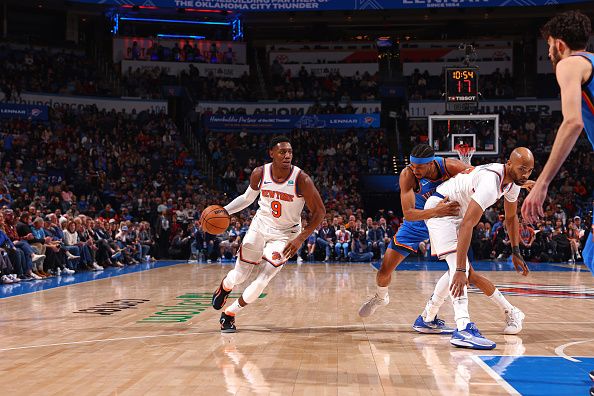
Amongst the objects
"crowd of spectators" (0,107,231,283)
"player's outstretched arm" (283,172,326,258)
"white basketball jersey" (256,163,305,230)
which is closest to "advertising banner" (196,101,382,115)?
"crowd of spectators" (0,107,231,283)

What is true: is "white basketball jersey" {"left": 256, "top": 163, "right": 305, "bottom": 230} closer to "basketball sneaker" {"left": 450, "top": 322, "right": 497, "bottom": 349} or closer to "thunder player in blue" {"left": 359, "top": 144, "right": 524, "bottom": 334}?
"thunder player in blue" {"left": 359, "top": 144, "right": 524, "bottom": 334}

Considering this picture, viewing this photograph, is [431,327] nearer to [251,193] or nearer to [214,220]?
[251,193]

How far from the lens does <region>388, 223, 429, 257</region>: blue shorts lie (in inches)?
281

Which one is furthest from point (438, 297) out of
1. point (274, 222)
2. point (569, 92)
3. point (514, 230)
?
point (569, 92)

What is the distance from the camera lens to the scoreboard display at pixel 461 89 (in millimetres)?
20391

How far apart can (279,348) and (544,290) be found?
6980mm

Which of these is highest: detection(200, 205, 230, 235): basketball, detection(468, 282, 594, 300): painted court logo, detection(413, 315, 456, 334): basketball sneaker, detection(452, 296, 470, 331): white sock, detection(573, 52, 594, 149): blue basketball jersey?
detection(573, 52, 594, 149): blue basketball jersey

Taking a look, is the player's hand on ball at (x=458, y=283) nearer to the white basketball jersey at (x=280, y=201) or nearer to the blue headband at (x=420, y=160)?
the blue headband at (x=420, y=160)

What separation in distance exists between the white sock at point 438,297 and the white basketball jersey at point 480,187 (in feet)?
2.36

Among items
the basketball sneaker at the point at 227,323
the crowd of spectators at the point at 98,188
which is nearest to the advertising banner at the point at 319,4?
the crowd of spectators at the point at 98,188

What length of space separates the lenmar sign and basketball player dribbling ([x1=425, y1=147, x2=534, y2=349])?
298cm

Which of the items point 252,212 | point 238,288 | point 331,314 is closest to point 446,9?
point 252,212

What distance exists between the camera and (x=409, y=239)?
714 centimetres

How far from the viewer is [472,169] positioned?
650 cm
